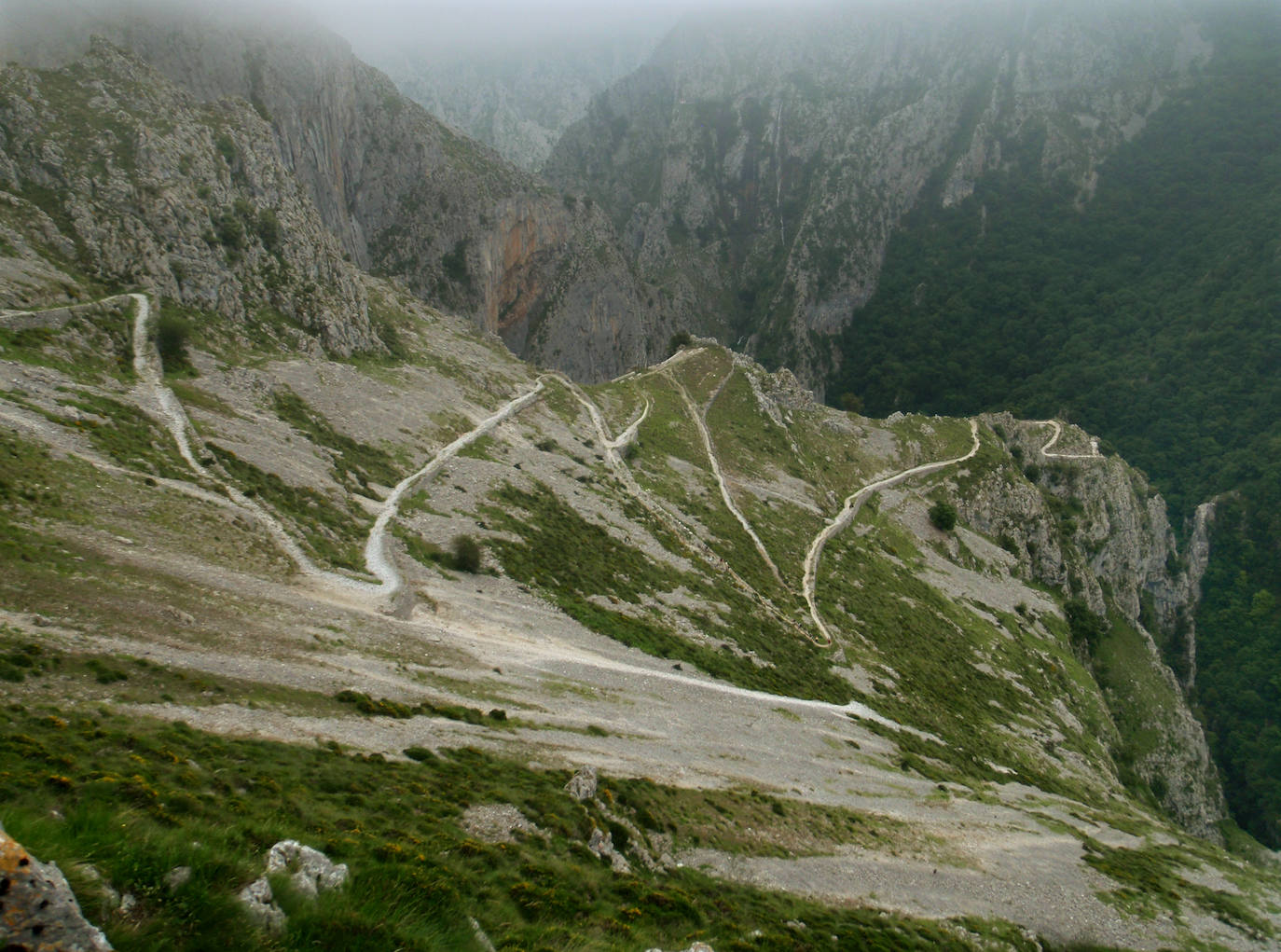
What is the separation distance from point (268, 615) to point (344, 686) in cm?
590

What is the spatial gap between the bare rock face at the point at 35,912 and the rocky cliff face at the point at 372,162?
286 ft

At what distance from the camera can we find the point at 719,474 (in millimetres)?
95000

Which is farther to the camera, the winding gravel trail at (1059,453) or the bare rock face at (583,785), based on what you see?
the winding gravel trail at (1059,453)

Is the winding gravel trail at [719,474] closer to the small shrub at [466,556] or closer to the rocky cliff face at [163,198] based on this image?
the small shrub at [466,556]

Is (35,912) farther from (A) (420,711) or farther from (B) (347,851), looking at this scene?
(A) (420,711)

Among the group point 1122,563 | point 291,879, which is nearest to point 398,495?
point 291,879

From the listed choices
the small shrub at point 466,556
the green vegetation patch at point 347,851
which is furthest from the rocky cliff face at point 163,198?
the green vegetation patch at point 347,851

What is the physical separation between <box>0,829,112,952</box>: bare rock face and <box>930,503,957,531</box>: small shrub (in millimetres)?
108154

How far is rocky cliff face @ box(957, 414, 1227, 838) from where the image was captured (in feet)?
302

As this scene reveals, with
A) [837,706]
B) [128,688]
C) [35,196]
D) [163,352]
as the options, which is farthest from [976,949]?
[35,196]

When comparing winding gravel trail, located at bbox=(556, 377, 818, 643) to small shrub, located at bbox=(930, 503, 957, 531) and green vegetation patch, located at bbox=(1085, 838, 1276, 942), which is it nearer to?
green vegetation patch, located at bbox=(1085, 838, 1276, 942)

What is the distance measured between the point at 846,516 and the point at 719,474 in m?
18.0

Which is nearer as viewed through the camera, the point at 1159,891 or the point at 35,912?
the point at 35,912

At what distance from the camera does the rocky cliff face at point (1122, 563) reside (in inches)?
3620
